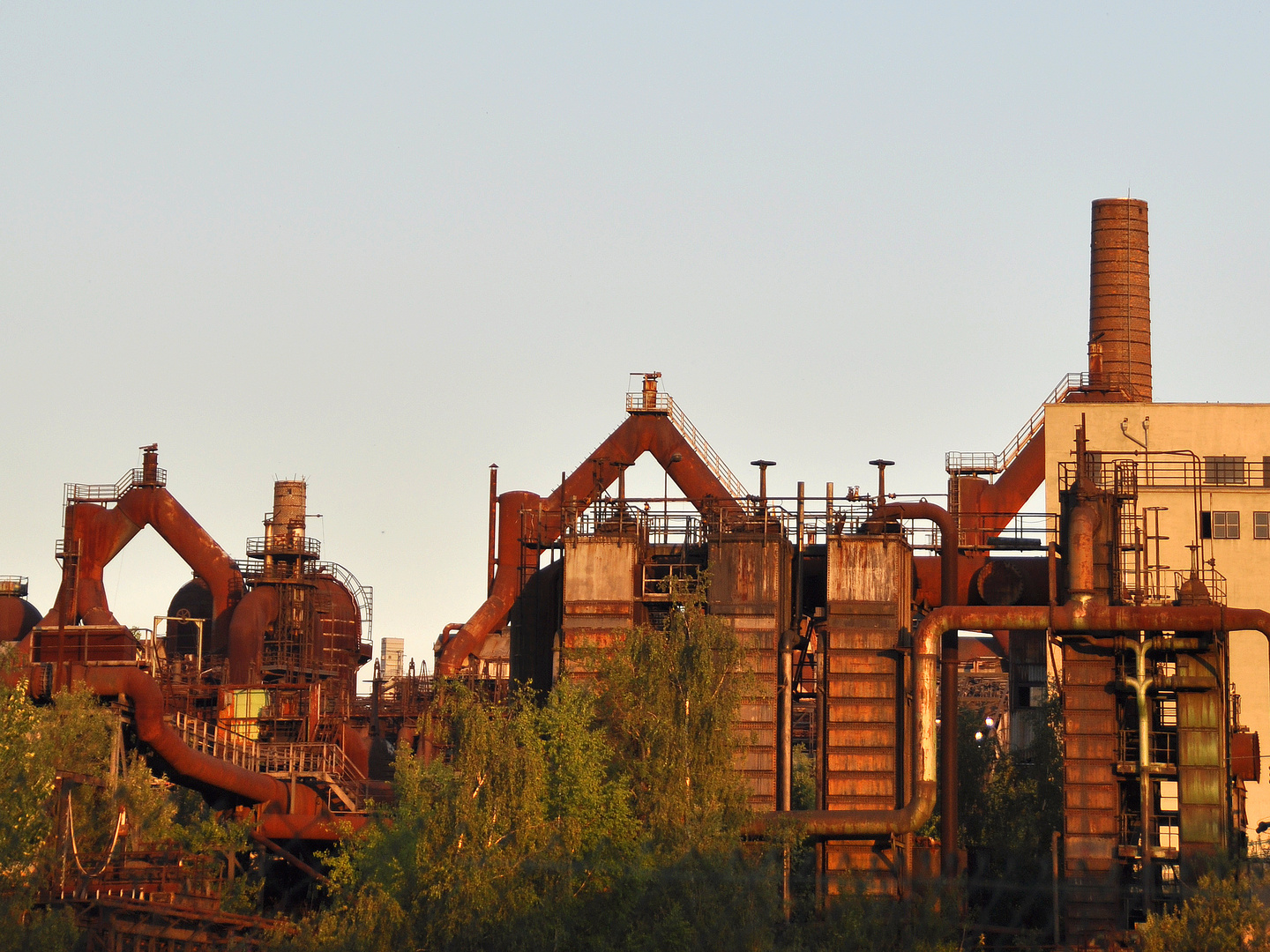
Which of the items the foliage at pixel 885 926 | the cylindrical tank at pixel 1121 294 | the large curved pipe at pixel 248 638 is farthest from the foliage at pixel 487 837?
the cylindrical tank at pixel 1121 294

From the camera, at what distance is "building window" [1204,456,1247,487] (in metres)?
52.5

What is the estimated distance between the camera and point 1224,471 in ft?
173

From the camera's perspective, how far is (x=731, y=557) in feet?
138

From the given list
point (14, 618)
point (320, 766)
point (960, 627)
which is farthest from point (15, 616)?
point (960, 627)

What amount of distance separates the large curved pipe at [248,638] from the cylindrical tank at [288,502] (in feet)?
20.8

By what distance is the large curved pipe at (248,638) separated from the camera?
5550cm

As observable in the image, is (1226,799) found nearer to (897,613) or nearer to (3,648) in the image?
(897,613)

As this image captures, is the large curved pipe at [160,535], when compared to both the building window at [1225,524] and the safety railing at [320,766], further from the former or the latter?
the building window at [1225,524]

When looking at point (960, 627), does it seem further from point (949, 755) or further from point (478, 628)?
point (478, 628)

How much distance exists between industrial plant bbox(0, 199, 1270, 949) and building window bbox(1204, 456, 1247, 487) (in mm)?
54

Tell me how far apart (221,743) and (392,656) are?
96.2 feet

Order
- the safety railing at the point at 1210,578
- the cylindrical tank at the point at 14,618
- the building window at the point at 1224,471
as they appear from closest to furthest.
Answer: the safety railing at the point at 1210,578 < the building window at the point at 1224,471 < the cylindrical tank at the point at 14,618

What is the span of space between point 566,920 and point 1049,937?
12.1 metres

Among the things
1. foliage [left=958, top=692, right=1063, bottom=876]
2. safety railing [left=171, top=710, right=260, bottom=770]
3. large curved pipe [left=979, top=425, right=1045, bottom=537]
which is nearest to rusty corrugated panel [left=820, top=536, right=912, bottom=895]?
foliage [left=958, top=692, right=1063, bottom=876]
